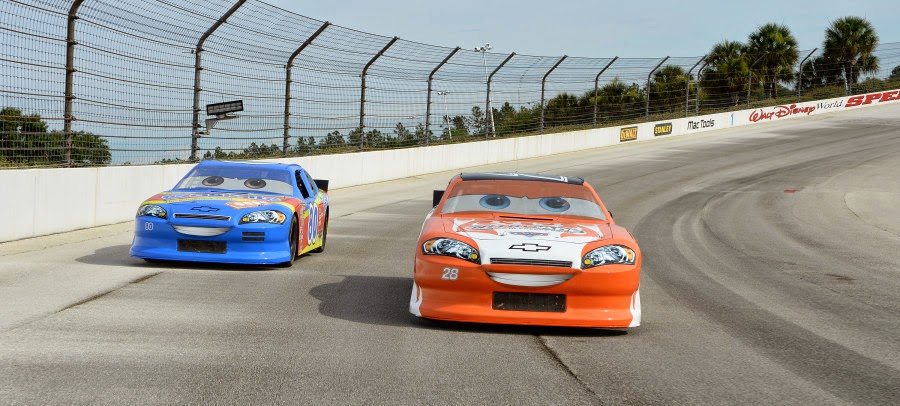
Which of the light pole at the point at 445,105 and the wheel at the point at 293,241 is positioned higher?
the light pole at the point at 445,105

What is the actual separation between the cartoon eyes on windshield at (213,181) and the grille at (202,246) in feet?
4.91

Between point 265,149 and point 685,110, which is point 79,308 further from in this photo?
point 685,110

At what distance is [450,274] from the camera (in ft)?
22.7

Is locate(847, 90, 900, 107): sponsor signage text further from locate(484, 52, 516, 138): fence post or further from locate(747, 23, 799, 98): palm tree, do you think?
locate(484, 52, 516, 138): fence post

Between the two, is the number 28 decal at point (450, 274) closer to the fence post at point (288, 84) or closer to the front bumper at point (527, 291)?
the front bumper at point (527, 291)

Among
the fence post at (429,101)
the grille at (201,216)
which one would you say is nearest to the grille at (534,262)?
the grille at (201,216)

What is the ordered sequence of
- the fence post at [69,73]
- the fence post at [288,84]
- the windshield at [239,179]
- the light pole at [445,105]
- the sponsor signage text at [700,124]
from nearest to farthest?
1. the windshield at [239,179]
2. the fence post at [69,73]
3. the fence post at [288,84]
4. the light pole at [445,105]
5. the sponsor signage text at [700,124]

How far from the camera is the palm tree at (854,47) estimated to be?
56438 millimetres

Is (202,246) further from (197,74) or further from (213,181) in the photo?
(197,74)

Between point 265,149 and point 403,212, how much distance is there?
414 centimetres

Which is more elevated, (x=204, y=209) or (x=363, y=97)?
(x=363, y=97)

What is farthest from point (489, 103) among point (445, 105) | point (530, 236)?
point (530, 236)

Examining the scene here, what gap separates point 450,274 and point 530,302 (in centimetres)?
55

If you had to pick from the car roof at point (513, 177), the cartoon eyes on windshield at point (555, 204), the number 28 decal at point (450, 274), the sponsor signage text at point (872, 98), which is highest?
the sponsor signage text at point (872, 98)
